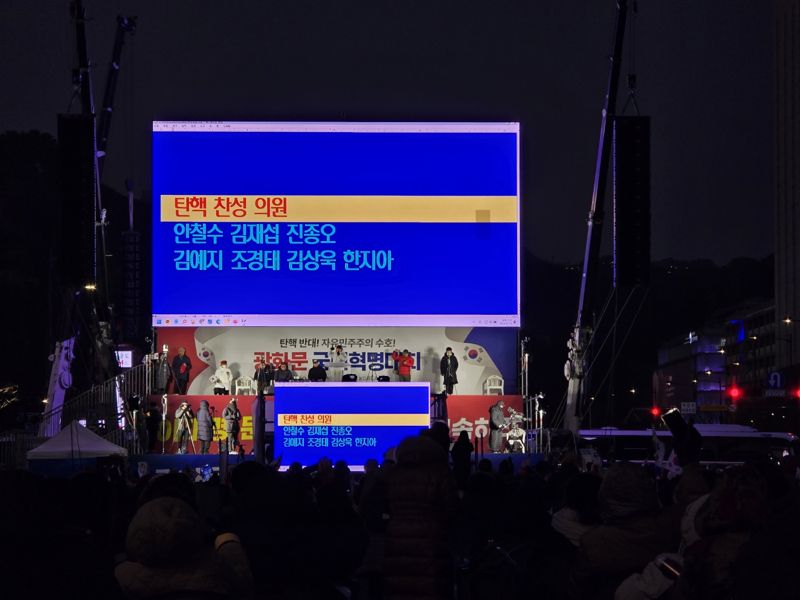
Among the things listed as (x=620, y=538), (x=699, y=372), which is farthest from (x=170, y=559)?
(x=699, y=372)

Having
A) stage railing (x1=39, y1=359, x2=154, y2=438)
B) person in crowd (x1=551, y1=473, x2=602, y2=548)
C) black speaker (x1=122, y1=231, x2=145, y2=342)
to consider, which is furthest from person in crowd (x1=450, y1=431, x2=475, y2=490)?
black speaker (x1=122, y1=231, x2=145, y2=342)

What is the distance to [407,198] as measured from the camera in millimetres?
24516

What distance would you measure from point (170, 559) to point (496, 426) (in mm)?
20470

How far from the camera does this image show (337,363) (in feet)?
83.3

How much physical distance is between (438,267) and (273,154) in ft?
11.9

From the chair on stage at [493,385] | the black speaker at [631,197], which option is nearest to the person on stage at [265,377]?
the chair on stage at [493,385]

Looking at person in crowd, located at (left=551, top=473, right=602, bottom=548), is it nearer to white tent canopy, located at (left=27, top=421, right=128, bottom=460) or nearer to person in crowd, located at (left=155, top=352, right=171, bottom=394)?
white tent canopy, located at (left=27, top=421, right=128, bottom=460)

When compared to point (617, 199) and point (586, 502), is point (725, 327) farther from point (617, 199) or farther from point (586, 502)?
point (586, 502)

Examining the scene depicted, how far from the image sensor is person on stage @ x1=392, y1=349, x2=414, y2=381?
2502 cm

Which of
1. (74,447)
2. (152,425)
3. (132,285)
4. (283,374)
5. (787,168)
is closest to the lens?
(74,447)

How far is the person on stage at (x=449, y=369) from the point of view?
25000mm

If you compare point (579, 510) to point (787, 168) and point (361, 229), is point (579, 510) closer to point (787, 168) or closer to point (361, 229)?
point (361, 229)

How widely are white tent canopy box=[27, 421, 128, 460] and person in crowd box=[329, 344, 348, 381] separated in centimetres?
754

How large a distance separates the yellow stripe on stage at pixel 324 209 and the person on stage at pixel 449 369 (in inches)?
99.1
